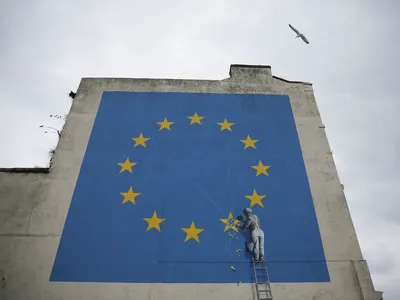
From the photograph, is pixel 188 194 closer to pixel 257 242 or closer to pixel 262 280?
pixel 257 242

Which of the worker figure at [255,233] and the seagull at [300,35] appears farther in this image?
the seagull at [300,35]

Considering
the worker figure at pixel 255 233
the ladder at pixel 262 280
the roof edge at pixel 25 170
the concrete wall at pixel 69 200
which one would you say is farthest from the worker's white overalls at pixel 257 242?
the roof edge at pixel 25 170

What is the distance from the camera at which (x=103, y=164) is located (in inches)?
391

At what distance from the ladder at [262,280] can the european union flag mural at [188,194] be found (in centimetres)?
22

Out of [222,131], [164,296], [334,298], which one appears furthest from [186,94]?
[334,298]

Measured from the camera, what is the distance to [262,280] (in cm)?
791

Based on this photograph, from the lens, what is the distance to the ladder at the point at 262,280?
7.64 m

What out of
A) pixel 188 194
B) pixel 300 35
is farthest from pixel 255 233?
pixel 300 35

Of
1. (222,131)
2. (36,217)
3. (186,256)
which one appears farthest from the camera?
(222,131)

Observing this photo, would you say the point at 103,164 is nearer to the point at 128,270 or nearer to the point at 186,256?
the point at 128,270

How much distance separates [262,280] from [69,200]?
672 cm

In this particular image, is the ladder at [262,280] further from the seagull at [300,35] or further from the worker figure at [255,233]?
the seagull at [300,35]

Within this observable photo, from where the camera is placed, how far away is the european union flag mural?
807 cm

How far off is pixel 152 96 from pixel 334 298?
9.71 meters
